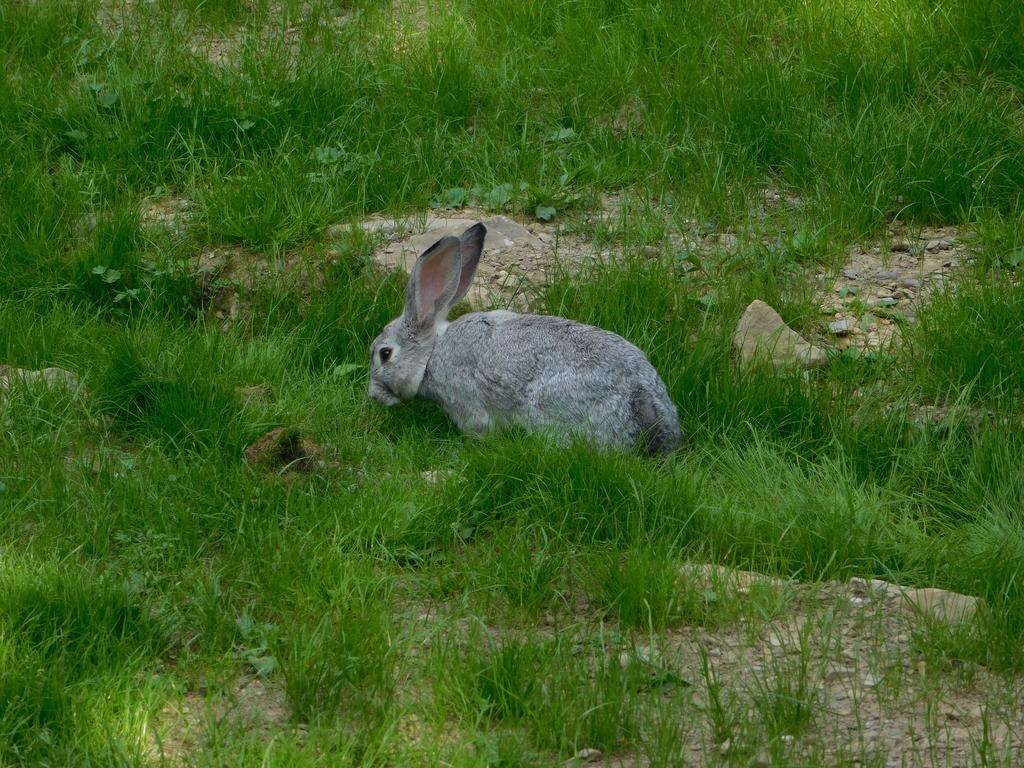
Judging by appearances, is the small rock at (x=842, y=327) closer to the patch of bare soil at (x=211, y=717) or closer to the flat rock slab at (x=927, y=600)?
the flat rock slab at (x=927, y=600)

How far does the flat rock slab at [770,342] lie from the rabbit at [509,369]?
65 centimetres

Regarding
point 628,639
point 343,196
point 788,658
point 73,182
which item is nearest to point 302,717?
point 628,639

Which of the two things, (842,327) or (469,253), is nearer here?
(842,327)

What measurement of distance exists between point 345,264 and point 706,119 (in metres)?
2.34

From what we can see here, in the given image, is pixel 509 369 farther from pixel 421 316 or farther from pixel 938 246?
pixel 938 246

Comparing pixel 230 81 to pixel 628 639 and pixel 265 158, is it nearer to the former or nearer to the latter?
pixel 265 158

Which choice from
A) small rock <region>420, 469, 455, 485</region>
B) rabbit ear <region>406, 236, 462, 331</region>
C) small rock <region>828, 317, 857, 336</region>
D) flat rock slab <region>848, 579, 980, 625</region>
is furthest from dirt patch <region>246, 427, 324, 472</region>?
small rock <region>828, 317, 857, 336</region>

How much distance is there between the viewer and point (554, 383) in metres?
5.69

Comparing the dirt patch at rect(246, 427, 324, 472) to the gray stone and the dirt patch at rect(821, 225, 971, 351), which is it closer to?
the dirt patch at rect(821, 225, 971, 351)

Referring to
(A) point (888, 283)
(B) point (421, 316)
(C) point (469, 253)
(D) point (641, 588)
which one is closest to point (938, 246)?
(A) point (888, 283)

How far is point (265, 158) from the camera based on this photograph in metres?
7.58

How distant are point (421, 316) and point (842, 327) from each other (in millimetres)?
2085

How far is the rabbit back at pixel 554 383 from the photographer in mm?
5523

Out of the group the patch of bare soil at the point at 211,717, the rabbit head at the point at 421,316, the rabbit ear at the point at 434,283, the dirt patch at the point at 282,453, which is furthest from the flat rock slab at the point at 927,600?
the rabbit ear at the point at 434,283
